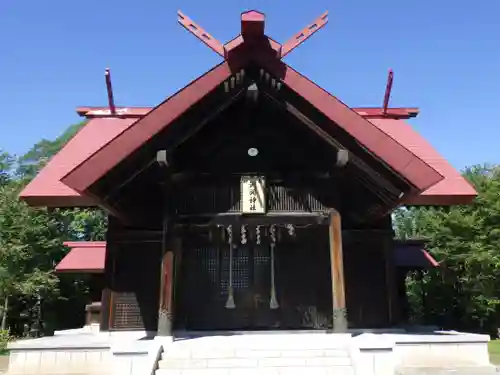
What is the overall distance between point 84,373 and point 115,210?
3.04 m

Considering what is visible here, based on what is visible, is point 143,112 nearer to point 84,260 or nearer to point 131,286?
point 131,286

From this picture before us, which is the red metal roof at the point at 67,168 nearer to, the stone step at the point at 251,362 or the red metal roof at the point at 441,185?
the stone step at the point at 251,362

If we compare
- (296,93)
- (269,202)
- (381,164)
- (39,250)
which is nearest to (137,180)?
(269,202)

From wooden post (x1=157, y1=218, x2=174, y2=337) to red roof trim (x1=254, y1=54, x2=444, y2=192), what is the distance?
3.54 m

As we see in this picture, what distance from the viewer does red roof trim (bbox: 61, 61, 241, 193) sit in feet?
23.1

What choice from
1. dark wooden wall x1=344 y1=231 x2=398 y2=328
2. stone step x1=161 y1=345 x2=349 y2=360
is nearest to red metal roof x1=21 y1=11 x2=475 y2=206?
dark wooden wall x1=344 y1=231 x2=398 y2=328

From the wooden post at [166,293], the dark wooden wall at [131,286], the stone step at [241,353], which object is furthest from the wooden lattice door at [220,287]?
the stone step at [241,353]

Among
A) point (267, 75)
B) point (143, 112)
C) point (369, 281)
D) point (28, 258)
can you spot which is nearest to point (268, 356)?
point (369, 281)

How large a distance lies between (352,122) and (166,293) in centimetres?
438

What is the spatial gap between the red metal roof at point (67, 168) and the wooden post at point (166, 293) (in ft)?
5.79

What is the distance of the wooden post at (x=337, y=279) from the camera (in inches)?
288

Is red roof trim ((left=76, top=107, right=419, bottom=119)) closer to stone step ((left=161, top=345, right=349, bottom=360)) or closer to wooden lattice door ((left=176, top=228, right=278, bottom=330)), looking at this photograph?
wooden lattice door ((left=176, top=228, right=278, bottom=330))

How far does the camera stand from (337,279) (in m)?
7.52

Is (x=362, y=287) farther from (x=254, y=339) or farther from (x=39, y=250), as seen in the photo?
(x=39, y=250)
